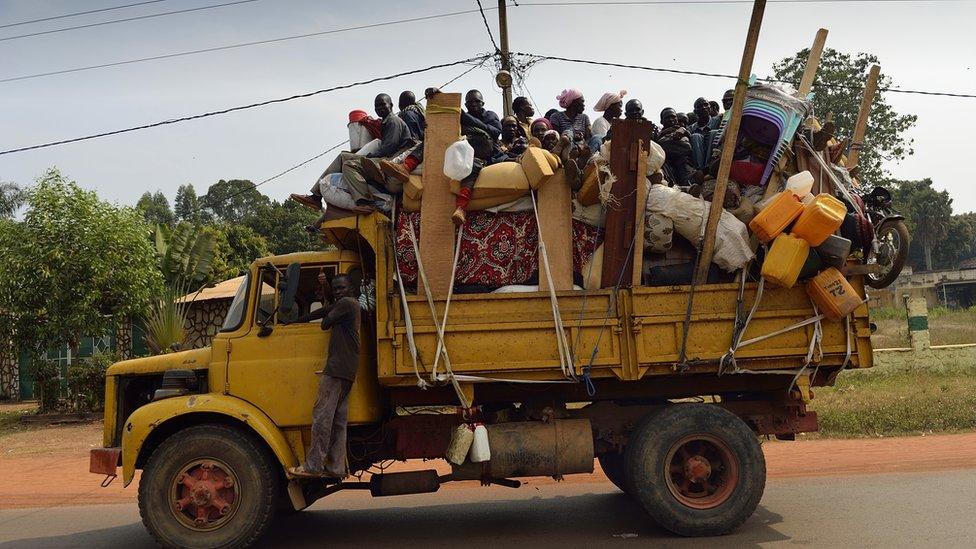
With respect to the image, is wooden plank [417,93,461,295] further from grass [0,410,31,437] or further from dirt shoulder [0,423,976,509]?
grass [0,410,31,437]

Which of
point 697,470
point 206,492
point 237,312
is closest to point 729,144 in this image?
point 697,470

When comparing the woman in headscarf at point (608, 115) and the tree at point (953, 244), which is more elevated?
the tree at point (953, 244)

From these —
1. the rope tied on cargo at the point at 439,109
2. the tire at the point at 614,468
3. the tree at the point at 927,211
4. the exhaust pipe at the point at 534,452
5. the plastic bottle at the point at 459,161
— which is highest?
the tree at the point at 927,211

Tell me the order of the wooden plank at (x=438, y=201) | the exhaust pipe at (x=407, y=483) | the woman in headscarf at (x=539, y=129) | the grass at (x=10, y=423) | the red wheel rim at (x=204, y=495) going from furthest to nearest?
the grass at (x=10, y=423), the woman in headscarf at (x=539, y=129), the exhaust pipe at (x=407, y=483), the wooden plank at (x=438, y=201), the red wheel rim at (x=204, y=495)

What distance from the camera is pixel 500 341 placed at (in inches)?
231

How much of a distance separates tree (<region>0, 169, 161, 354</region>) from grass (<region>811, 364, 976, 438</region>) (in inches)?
482

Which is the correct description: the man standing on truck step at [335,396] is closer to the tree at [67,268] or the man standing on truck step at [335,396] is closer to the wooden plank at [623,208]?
the wooden plank at [623,208]

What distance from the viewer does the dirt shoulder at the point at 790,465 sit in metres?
8.38

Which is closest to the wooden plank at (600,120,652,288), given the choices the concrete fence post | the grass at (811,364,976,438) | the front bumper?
the front bumper

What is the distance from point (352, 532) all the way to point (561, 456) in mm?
1892

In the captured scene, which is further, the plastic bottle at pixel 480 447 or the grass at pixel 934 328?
the grass at pixel 934 328

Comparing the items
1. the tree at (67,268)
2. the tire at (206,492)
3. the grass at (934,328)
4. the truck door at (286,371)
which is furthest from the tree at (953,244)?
the tire at (206,492)

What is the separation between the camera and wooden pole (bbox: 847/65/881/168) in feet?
22.3

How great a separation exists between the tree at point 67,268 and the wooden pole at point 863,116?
13018mm
